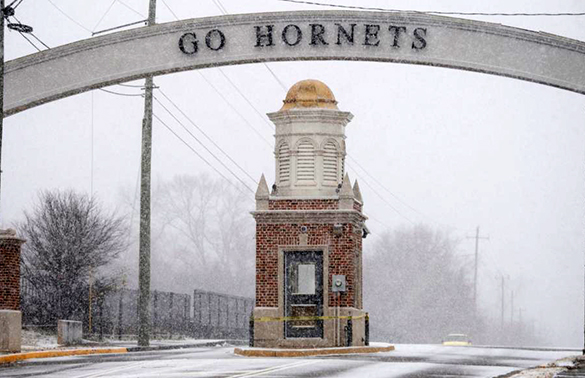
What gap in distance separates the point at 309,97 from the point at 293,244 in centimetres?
477

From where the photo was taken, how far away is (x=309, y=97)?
33500mm

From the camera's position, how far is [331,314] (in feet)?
106

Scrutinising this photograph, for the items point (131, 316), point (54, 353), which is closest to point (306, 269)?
point (54, 353)

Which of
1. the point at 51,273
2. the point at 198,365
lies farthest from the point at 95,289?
the point at 198,365

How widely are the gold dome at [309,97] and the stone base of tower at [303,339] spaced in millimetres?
6414

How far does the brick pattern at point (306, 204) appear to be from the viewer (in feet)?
106

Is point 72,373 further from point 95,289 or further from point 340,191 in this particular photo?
point 95,289

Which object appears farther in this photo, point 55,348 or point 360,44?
point 55,348

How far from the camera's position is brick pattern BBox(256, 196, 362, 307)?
32188 millimetres

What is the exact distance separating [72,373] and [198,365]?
110 inches

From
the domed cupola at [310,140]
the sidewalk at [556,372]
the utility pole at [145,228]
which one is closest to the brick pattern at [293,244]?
the domed cupola at [310,140]

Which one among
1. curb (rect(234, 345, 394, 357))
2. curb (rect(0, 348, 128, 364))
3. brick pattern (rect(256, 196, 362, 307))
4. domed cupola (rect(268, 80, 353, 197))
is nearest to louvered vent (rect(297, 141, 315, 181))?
domed cupola (rect(268, 80, 353, 197))

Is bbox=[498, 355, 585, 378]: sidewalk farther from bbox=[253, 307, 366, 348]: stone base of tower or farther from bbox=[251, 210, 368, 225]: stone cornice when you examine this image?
bbox=[251, 210, 368, 225]: stone cornice

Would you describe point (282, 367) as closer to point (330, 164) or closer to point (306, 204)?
point (306, 204)
